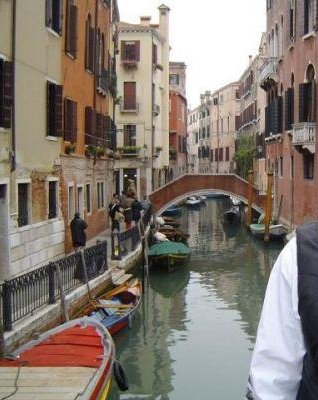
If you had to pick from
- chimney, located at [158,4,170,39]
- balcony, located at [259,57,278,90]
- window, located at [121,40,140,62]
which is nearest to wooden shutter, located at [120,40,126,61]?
window, located at [121,40,140,62]

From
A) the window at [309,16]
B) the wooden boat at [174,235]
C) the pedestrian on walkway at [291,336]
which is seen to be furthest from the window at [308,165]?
the pedestrian on walkway at [291,336]

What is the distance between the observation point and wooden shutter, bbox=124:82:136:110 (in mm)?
33750

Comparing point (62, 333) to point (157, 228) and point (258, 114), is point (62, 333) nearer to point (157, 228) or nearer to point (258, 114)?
point (157, 228)

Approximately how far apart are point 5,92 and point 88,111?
6831 millimetres

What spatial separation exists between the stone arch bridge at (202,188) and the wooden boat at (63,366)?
1924cm

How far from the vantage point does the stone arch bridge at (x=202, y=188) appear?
2683 centimetres

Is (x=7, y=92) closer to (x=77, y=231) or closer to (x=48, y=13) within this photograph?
(x=48, y=13)

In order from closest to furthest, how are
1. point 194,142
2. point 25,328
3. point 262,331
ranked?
point 262,331, point 25,328, point 194,142

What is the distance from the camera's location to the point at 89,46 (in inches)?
Answer: 649

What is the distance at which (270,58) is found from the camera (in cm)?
2508

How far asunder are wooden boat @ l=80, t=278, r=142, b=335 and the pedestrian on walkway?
27.0 ft

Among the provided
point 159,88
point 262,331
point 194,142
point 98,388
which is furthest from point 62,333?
point 194,142

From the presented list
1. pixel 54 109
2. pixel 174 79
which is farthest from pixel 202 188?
pixel 174 79

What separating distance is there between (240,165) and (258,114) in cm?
482
